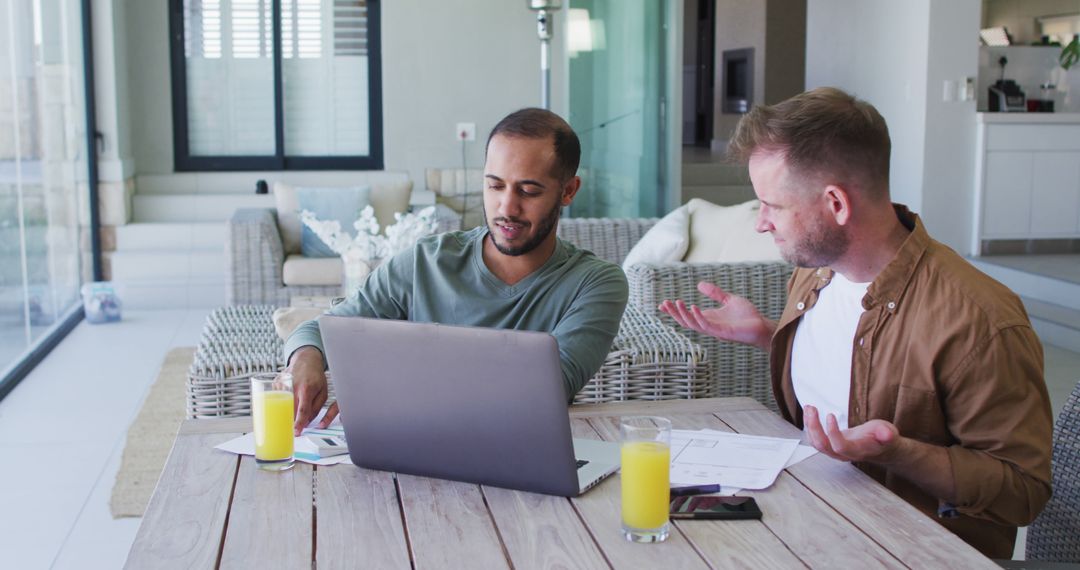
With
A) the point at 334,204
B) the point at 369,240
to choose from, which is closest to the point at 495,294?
the point at 369,240

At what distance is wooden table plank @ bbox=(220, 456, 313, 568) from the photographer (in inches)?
48.1

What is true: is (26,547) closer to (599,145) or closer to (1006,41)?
(599,145)

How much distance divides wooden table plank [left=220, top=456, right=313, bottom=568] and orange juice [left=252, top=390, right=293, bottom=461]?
0.03m

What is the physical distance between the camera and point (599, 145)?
609 centimetres

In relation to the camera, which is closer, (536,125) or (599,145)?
(536,125)

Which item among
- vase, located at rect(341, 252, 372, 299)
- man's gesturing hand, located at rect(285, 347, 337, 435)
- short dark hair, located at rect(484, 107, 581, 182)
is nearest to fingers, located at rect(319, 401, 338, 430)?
man's gesturing hand, located at rect(285, 347, 337, 435)

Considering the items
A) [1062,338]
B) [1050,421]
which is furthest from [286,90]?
[1050,421]

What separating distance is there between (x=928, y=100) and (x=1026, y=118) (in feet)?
2.20

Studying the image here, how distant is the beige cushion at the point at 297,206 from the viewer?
571 cm

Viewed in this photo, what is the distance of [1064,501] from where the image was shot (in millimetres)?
1593

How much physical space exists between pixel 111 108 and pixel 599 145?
9.12ft

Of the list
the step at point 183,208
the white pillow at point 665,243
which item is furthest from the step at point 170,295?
the white pillow at point 665,243

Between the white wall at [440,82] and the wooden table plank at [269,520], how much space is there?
5.59 meters

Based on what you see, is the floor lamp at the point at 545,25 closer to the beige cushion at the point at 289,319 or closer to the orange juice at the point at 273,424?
the beige cushion at the point at 289,319
